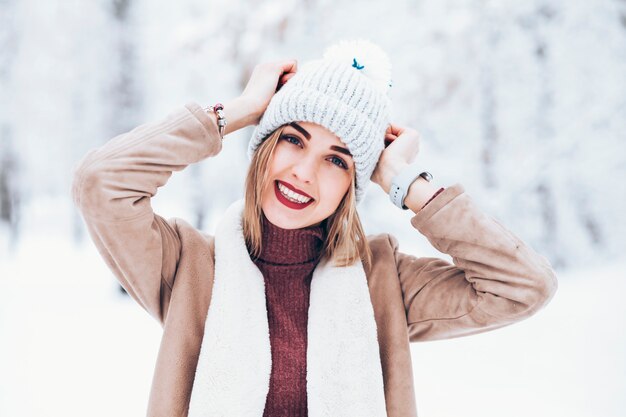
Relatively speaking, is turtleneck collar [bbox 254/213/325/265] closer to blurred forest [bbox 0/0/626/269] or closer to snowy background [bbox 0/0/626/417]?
snowy background [bbox 0/0/626/417]

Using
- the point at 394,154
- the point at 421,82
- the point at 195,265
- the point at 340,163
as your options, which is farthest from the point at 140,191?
the point at 421,82

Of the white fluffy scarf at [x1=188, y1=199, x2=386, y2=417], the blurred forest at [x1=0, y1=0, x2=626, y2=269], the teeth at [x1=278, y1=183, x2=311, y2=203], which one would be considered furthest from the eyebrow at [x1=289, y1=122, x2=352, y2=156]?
the blurred forest at [x1=0, y1=0, x2=626, y2=269]

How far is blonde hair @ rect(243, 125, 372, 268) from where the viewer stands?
3.24 ft

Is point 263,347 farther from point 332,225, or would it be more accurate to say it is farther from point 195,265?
point 332,225

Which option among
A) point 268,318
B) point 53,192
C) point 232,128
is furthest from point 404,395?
point 53,192

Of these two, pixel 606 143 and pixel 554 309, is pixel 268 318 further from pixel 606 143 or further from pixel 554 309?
pixel 606 143

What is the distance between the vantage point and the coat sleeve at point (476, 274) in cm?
83

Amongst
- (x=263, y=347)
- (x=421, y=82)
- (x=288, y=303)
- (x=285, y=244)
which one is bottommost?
(x=263, y=347)

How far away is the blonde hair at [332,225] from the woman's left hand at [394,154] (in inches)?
2.6

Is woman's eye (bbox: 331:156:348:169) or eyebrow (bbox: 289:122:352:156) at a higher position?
eyebrow (bbox: 289:122:352:156)

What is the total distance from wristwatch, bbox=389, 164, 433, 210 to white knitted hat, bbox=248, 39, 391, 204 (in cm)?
8

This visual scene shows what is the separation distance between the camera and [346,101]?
954 millimetres

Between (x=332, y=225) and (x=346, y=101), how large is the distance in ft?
0.96

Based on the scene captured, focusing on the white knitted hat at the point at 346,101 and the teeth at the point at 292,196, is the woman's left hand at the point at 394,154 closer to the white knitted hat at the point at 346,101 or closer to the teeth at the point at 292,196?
the white knitted hat at the point at 346,101
